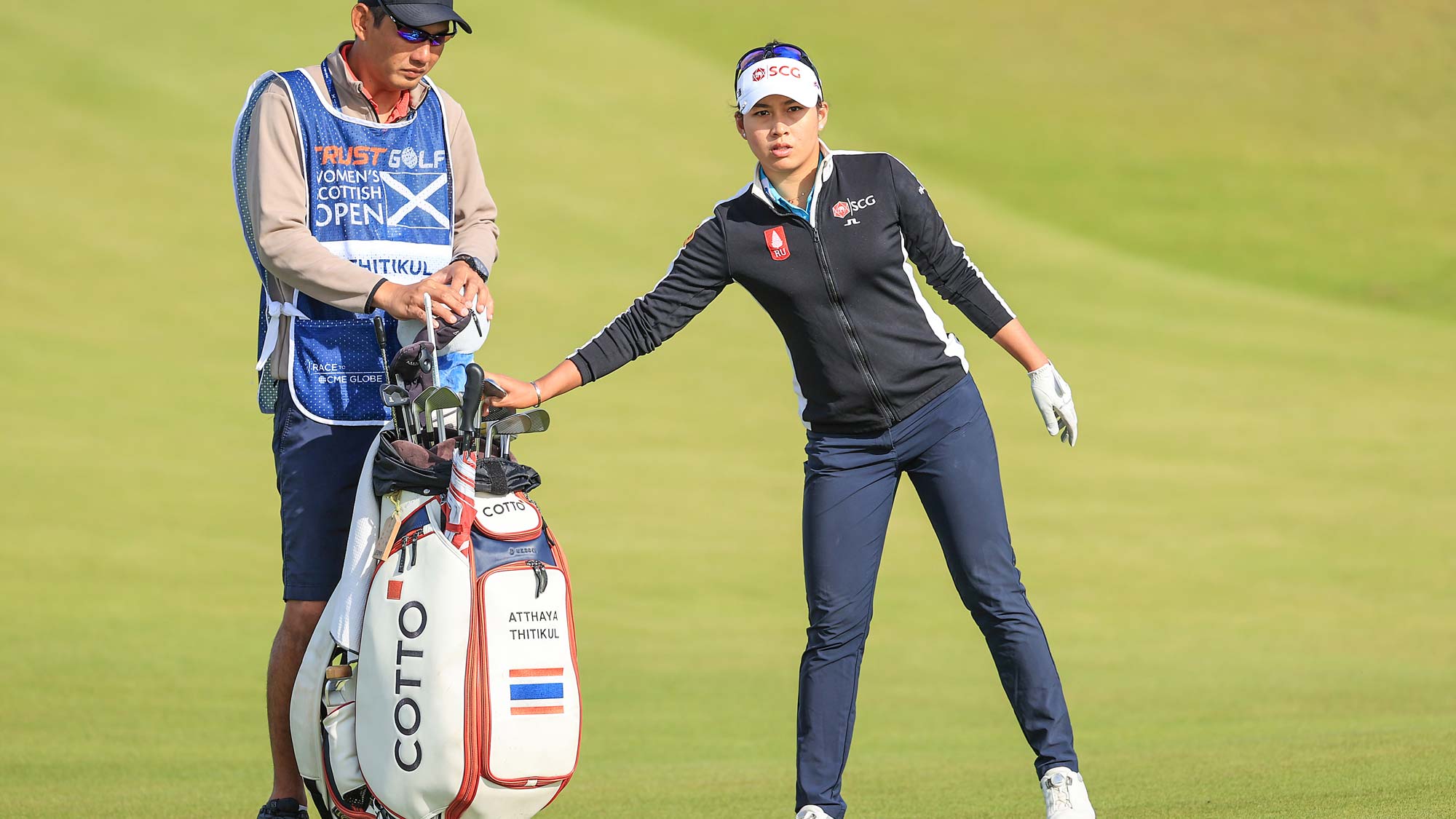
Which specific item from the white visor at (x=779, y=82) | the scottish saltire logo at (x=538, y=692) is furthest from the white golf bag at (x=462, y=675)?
the white visor at (x=779, y=82)

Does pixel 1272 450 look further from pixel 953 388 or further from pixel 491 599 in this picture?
pixel 491 599

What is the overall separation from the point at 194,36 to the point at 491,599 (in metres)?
20.3

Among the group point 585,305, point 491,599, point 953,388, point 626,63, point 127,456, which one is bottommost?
point 491,599

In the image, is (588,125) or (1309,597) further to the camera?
(588,125)

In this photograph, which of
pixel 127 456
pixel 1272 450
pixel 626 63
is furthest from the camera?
pixel 626 63

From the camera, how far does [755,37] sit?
1148 inches

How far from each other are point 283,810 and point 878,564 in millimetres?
1718

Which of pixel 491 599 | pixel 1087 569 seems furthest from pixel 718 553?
pixel 491 599

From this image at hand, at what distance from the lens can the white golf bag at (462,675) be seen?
380 cm

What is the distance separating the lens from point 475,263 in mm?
4484

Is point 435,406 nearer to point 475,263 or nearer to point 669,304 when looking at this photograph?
point 475,263

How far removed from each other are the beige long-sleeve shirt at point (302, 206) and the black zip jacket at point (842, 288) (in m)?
0.52

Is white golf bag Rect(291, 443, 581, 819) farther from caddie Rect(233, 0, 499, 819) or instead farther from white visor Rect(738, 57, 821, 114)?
white visor Rect(738, 57, 821, 114)

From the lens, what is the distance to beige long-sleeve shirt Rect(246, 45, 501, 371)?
4262mm
